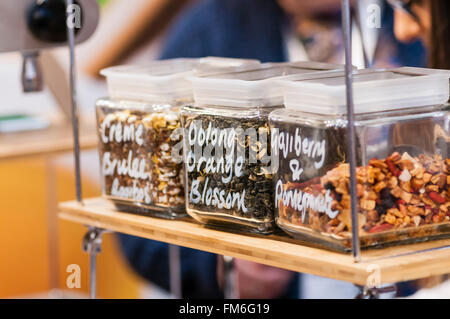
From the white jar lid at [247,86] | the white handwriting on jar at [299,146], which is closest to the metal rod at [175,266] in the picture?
the white jar lid at [247,86]

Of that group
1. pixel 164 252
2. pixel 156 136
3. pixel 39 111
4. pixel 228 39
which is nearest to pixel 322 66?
pixel 156 136

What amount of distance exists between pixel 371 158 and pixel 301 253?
0.16 meters

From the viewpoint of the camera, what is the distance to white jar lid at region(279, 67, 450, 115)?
1.05m

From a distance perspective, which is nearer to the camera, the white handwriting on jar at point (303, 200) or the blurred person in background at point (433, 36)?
the white handwriting on jar at point (303, 200)

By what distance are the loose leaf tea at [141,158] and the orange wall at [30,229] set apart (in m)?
1.39

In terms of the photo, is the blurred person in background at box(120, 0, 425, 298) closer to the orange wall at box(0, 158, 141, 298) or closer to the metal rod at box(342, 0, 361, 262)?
the orange wall at box(0, 158, 141, 298)

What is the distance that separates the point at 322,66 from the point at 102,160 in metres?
0.43

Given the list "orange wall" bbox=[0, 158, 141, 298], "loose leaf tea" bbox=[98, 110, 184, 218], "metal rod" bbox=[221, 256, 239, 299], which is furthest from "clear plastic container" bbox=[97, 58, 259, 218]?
"orange wall" bbox=[0, 158, 141, 298]

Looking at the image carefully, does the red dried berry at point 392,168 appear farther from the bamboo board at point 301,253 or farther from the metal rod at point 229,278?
the metal rod at point 229,278

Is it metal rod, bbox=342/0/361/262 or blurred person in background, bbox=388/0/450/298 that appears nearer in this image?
metal rod, bbox=342/0/361/262

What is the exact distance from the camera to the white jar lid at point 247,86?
1.18 metres

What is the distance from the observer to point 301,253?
1.09 m

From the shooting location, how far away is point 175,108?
1321 mm

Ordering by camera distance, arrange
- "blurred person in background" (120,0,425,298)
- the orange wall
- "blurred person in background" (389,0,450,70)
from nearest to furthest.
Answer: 1. "blurred person in background" (389,0,450,70)
2. "blurred person in background" (120,0,425,298)
3. the orange wall
